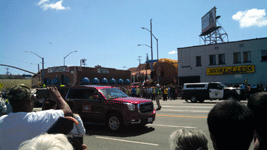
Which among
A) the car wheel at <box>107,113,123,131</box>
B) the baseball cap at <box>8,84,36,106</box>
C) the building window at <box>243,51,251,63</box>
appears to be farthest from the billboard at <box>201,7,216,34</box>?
the baseball cap at <box>8,84,36,106</box>

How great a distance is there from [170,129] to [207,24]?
123 ft

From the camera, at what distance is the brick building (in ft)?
137

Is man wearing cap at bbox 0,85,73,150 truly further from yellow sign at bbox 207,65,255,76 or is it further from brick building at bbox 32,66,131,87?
brick building at bbox 32,66,131,87

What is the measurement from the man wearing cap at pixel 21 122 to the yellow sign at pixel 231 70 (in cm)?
3435

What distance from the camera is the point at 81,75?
140 ft

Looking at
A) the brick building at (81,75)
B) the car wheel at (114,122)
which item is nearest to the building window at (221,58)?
the brick building at (81,75)

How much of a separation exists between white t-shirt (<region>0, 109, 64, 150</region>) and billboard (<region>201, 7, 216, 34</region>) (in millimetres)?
41616

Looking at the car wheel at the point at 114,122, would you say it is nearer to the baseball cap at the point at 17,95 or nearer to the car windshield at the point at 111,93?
the car windshield at the point at 111,93

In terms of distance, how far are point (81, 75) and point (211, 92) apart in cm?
2753

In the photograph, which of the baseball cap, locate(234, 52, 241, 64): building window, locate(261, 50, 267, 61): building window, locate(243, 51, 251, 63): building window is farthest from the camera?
locate(234, 52, 241, 64): building window

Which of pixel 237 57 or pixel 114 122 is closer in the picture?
pixel 114 122

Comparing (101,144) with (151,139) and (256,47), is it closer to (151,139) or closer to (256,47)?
(151,139)

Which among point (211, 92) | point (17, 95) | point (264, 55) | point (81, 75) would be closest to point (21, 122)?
point (17, 95)

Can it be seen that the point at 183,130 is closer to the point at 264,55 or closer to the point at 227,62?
the point at 264,55
